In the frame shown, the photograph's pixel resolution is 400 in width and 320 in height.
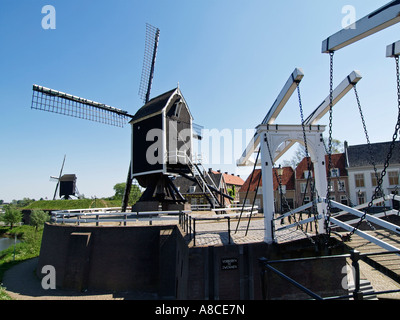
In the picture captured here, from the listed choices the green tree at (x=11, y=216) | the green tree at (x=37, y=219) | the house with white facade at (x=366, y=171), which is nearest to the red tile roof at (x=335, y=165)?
the house with white facade at (x=366, y=171)

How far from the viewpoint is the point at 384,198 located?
6496 mm

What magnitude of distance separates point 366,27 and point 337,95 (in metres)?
2.32

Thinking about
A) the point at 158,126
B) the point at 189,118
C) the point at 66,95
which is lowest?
the point at 158,126

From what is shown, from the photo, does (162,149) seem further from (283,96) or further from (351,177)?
(351,177)

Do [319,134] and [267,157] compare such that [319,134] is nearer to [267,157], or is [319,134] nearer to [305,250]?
[267,157]

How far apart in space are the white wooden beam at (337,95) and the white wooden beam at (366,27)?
4.33 ft

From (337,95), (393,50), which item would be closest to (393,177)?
(337,95)

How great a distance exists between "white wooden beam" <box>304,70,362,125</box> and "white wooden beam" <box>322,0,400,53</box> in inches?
51.9

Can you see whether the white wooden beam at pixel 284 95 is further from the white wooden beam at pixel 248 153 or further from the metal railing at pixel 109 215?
the metal railing at pixel 109 215

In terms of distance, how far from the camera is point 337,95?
7430mm

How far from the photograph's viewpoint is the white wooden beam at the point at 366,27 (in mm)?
4969


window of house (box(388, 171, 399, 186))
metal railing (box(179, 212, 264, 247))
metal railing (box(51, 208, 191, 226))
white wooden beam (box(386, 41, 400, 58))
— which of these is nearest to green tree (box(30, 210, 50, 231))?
metal railing (box(51, 208, 191, 226))
